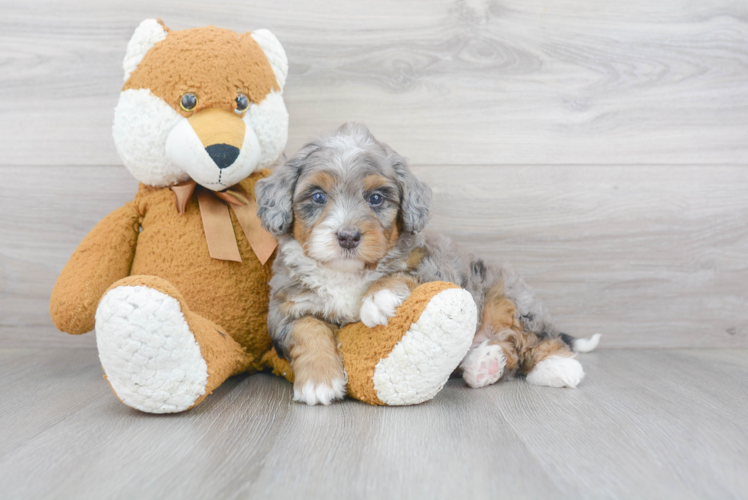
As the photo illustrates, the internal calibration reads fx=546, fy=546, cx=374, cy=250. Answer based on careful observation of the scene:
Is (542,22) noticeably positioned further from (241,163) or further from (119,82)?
(119,82)

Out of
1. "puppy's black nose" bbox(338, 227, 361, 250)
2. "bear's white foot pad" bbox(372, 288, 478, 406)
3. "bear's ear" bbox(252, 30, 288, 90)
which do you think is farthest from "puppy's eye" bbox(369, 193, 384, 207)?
"bear's ear" bbox(252, 30, 288, 90)

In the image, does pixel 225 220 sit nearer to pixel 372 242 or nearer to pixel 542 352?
pixel 372 242

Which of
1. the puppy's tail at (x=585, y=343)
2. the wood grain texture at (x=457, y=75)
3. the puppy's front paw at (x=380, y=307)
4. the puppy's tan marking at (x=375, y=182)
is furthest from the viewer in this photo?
the wood grain texture at (x=457, y=75)

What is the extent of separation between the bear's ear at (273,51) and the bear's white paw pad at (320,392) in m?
1.26

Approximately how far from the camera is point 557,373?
2062 mm

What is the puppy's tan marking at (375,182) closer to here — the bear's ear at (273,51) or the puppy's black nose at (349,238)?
the puppy's black nose at (349,238)

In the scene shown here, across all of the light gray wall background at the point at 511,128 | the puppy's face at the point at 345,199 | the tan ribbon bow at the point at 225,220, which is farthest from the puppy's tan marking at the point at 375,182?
the light gray wall background at the point at 511,128

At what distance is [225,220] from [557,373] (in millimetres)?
1400

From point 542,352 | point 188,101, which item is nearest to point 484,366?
point 542,352

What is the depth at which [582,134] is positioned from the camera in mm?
2732

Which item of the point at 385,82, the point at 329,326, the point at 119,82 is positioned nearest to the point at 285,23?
the point at 385,82

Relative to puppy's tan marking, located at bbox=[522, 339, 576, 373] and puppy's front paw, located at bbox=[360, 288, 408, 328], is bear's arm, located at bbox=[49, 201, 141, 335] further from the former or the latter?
puppy's tan marking, located at bbox=[522, 339, 576, 373]

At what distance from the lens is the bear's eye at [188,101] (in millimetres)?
2002

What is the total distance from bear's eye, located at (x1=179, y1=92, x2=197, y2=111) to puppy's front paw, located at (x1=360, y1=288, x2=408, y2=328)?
974mm
